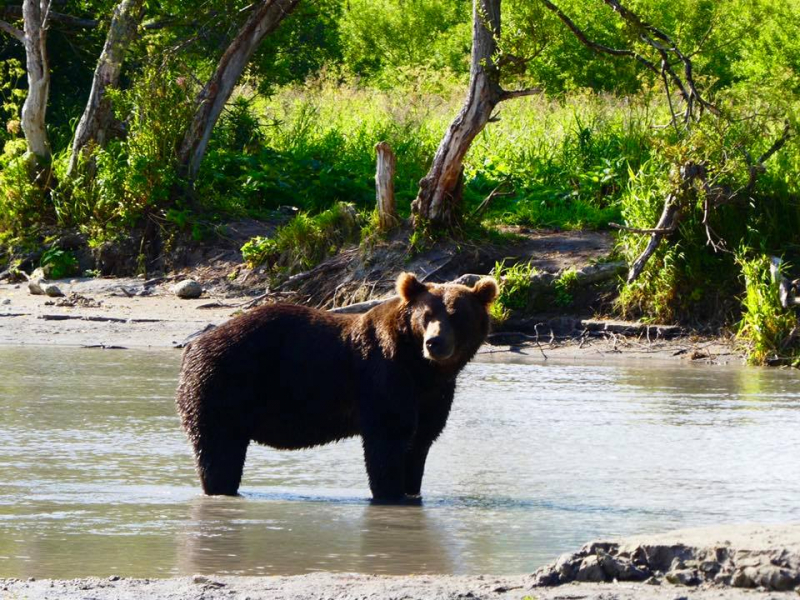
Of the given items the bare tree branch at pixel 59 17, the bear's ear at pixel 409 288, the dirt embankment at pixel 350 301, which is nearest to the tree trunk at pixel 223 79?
the dirt embankment at pixel 350 301

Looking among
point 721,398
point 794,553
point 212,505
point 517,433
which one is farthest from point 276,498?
point 721,398

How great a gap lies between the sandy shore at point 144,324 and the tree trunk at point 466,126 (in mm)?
2175

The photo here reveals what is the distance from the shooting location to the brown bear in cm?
690

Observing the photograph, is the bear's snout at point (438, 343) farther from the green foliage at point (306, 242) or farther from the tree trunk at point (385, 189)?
the green foliage at point (306, 242)

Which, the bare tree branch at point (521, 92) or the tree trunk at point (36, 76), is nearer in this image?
the bare tree branch at point (521, 92)

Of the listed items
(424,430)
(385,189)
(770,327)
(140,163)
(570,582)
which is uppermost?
(140,163)

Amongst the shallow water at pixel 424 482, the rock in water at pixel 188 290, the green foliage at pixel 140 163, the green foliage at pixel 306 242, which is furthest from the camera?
the green foliage at pixel 140 163

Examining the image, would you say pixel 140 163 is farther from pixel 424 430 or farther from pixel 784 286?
pixel 424 430

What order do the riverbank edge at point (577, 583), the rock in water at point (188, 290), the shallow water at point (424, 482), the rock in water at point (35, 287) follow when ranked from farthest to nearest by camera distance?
1. the rock in water at point (35, 287)
2. the rock in water at point (188, 290)
3. the shallow water at point (424, 482)
4. the riverbank edge at point (577, 583)

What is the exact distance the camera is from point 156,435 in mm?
8781

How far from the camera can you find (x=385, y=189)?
15.3 m

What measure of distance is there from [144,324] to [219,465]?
7.82 meters

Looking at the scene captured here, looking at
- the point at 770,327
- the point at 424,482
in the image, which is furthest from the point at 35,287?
the point at 424,482

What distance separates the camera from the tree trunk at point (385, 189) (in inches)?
598
